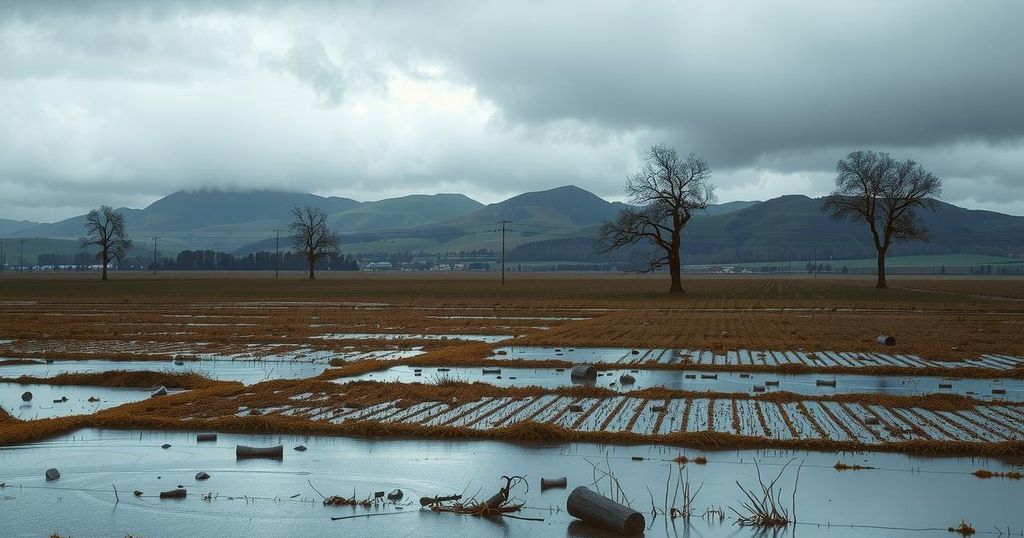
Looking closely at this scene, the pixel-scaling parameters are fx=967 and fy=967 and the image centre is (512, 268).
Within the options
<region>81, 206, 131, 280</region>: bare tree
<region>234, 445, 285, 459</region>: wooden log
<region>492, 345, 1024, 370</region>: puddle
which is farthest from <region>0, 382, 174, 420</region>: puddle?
<region>81, 206, 131, 280</region>: bare tree

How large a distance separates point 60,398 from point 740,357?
16061mm

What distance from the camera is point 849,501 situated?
10586mm

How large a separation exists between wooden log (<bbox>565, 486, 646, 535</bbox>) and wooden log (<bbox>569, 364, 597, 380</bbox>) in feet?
34.5

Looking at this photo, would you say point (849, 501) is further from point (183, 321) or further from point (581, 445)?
point (183, 321)

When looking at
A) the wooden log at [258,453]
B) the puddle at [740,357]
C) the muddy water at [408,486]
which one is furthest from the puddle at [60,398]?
the puddle at [740,357]

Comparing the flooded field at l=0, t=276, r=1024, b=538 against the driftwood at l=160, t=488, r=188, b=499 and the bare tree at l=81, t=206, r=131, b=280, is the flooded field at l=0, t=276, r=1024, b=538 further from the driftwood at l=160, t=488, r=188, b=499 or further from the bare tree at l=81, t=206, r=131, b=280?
the bare tree at l=81, t=206, r=131, b=280

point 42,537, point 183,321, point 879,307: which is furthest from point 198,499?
point 879,307

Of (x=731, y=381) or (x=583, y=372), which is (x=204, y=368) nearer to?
(x=583, y=372)

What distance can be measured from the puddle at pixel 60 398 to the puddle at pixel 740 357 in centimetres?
985

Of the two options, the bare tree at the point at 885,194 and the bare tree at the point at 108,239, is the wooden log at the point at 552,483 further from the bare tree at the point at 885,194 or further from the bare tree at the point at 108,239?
the bare tree at the point at 108,239

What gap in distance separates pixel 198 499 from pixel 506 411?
650 centimetres

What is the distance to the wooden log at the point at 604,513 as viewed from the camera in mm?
9328

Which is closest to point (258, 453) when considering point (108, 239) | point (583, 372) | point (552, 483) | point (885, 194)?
point (552, 483)

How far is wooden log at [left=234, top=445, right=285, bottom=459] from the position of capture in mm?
12648
